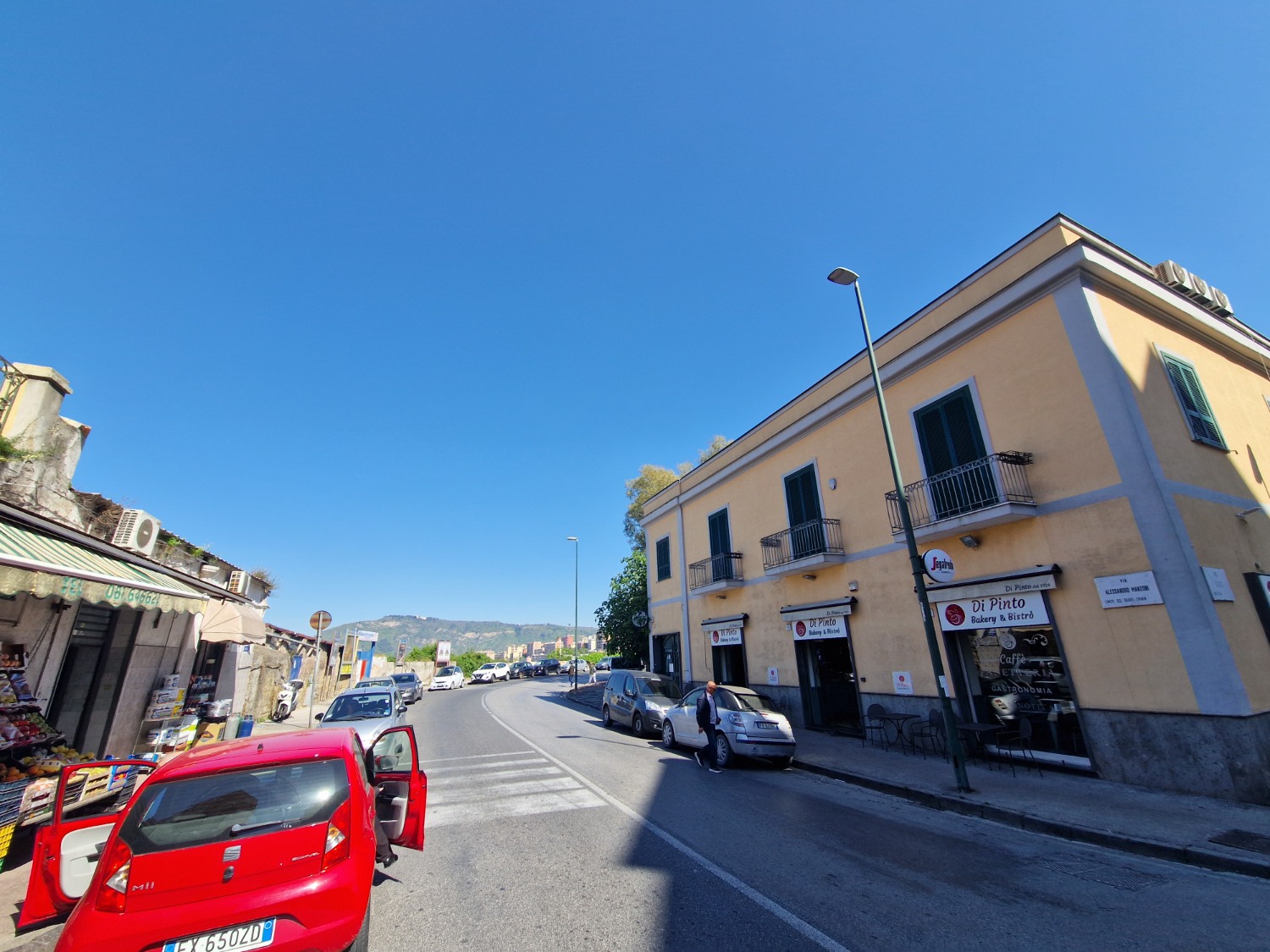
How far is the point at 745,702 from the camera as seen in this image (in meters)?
11.3

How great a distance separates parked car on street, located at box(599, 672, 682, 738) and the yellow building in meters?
3.71

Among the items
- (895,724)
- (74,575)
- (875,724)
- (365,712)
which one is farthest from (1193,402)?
(74,575)

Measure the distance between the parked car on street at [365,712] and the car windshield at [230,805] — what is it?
22.5 feet

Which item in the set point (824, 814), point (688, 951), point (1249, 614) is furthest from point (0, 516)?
point (1249, 614)

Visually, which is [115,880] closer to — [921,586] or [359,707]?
[359,707]

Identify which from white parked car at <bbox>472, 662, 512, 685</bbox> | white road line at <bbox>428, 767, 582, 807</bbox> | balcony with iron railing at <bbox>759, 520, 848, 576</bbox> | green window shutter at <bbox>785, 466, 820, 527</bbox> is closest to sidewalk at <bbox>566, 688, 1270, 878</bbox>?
balcony with iron railing at <bbox>759, 520, 848, 576</bbox>

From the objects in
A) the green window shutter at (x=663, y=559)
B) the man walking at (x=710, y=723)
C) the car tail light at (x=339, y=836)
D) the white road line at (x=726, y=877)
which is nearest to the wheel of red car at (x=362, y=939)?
the car tail light at (x=339, y=836)

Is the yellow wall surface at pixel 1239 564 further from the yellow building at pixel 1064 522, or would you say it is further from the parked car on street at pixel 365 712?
the parked car on street at pixel 365 712

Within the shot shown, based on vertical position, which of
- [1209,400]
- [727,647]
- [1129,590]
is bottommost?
[727,647]

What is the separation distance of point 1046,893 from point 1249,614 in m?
7.18

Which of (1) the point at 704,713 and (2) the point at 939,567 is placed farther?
(1) the point at 704,713

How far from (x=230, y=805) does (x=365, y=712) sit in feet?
27.4

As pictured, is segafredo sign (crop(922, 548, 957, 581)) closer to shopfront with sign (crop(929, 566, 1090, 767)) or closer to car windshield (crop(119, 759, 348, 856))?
shopfront with sign (crop(929, 566, 1090, 767))

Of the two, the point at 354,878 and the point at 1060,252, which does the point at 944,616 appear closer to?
the point at 1060,252
